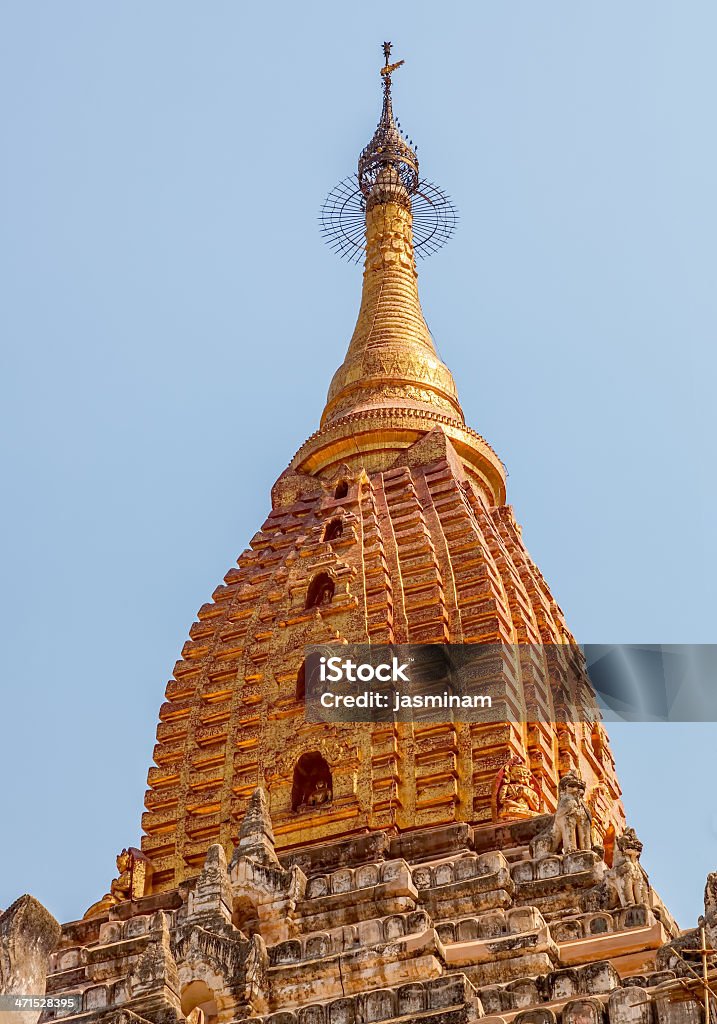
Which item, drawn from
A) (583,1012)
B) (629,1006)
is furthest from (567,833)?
(629,1006)

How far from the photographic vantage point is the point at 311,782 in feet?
145

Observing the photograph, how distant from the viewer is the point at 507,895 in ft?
120

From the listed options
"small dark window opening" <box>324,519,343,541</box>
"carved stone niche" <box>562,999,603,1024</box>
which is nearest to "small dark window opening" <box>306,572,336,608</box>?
"small dark window opening" <box>324,519,343,541</box>

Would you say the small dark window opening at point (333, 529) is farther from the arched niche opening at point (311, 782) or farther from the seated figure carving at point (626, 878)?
the seated figure carving at point (626, 878)

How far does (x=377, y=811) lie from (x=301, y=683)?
435cm

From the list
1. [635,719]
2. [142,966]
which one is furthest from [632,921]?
[142,966]

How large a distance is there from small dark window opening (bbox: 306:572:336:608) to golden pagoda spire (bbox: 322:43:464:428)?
7322 millimetres

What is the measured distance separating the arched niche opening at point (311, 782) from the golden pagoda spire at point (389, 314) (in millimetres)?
12593

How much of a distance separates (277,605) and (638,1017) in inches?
872

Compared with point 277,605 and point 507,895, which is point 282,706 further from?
point 507,895

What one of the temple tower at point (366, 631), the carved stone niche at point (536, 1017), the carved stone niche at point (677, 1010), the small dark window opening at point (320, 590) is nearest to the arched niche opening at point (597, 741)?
the temple tower at point (366, 631)

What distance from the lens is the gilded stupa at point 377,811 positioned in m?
32.4

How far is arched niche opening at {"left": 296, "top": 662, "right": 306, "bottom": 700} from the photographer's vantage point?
149ft

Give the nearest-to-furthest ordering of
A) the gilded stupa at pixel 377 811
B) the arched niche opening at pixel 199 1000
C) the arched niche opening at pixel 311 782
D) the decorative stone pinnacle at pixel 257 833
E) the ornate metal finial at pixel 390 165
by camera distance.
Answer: the gilded stupa at pixel 377 811
the arched niche opening at pixel 199 1000
the decorative stone pinnacle at pixel 257 833
the arched niche opening at pixel 311 782
the ornate metal finial at pixel 390 165
